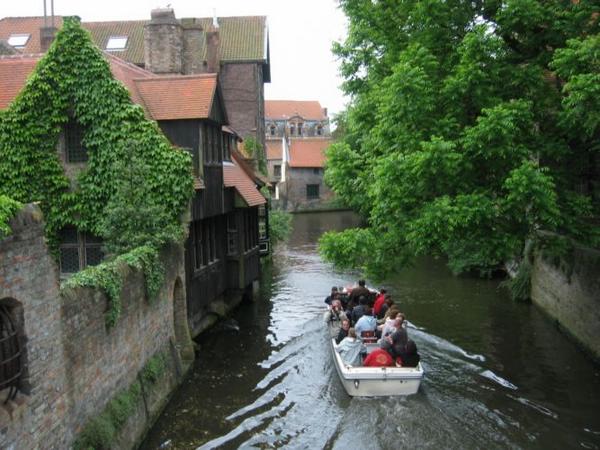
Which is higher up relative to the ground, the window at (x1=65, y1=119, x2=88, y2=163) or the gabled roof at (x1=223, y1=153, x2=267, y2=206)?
the window at (x1=65, y1=119, x2=88, y2=163)

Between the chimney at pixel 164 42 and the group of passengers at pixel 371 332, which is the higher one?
the chimney at pixel 164 42

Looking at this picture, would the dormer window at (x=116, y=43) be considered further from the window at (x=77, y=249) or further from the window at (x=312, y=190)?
the window at (x=312, y=190)

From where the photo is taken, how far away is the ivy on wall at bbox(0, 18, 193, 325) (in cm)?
1520

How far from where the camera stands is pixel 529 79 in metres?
13.8

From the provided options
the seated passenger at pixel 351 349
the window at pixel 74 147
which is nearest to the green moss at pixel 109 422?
the seated passenger at pixel 351 349

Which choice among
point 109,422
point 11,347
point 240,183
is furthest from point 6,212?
point 240,183

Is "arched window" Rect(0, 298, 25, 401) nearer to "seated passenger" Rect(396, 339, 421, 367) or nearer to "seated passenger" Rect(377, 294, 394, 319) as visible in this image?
"seated passenger" Rect(396, 339, 421, 367)

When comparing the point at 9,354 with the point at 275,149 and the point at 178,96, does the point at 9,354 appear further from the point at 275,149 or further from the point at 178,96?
the point at 275,149

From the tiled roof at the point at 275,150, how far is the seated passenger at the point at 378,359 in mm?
56968

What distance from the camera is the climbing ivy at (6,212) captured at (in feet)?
23.4

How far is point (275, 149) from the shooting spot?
7062 cm

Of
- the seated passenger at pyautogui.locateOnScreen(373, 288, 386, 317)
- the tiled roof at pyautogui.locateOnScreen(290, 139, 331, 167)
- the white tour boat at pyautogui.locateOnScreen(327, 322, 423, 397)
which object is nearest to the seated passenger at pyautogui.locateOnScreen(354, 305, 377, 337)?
the seated passenger at pyautogui.locateOnScreen(373, 288, 386, 317)

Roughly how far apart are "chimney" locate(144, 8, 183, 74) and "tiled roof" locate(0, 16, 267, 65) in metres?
14.9

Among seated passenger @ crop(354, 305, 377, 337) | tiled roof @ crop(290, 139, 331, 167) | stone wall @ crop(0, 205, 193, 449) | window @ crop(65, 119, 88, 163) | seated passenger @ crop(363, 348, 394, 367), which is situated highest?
Result: tiled roof @ crop(290, 139, 331, 167)
